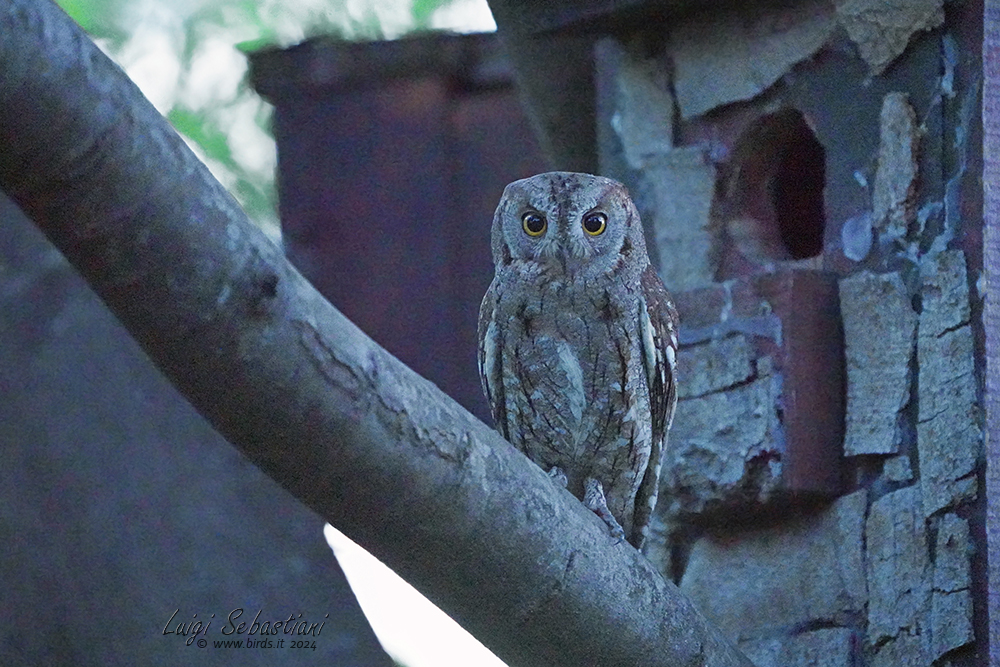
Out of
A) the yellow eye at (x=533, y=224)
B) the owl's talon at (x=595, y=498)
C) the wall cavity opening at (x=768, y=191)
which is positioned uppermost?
the wall cavity opening at (x=768, y=191)

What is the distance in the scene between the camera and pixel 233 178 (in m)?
5.21

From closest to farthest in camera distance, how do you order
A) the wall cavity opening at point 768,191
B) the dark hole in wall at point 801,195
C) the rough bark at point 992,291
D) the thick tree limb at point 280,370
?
the thick tree limb at point 280,370, the rough bark at point 992,291, the wall cavity opening at point 768,191, the dark hole in wall at point 801,195

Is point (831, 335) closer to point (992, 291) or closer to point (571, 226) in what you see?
point (992, 291)

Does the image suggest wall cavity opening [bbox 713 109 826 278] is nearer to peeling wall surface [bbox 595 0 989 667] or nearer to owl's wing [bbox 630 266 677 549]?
peeling wall surface [bbox 595 0 989 667]

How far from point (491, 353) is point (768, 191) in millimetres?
974

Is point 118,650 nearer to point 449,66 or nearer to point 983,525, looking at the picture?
point 983,525

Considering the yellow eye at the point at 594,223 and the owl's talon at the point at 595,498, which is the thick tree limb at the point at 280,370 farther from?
the yellow eye at the point at 594,223

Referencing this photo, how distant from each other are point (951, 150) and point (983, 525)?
852mm

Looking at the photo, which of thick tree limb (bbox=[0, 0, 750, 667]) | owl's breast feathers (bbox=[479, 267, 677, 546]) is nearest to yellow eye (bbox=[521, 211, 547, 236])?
owl's breast feathers (bbox=[479, 267, 677, 546])

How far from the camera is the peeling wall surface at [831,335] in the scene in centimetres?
309

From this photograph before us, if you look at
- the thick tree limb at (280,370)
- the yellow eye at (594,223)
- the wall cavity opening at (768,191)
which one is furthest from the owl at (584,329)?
the thick tree limb at (280,370)

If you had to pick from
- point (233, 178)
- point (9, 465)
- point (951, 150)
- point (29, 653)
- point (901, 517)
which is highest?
point (951, 150)

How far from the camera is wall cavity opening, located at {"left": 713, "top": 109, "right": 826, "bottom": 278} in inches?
143

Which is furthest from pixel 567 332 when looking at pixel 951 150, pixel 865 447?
pixel 951 150
